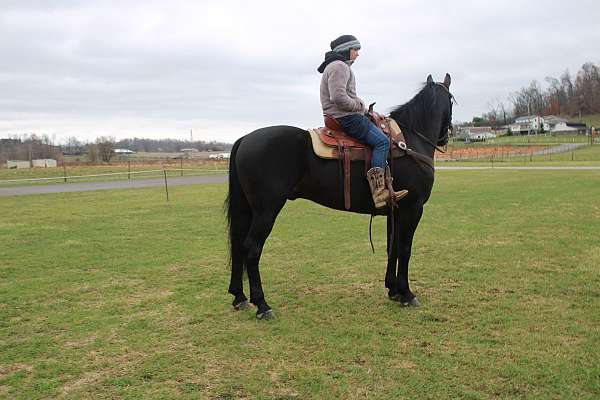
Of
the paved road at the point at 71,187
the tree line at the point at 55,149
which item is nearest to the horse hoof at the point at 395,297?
the paved road at the point at 71,187

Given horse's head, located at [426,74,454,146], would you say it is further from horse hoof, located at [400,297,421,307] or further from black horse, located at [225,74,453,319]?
horse hoof, located at [400,297,421,307]

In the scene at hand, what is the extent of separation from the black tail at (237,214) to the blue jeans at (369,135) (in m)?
1.33

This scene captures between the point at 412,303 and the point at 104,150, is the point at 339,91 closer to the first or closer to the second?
the point at 412,303

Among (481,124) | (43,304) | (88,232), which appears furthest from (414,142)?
(481,124)

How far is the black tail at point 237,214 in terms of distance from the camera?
5.69 metres

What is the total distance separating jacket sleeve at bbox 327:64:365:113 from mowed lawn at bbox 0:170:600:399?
234 cm

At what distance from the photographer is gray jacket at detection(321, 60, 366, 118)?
5250mm

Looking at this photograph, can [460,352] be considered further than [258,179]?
No

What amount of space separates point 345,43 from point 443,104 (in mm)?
1639

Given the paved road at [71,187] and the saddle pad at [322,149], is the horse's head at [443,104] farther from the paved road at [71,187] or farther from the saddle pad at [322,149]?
the paved road at [71,187]

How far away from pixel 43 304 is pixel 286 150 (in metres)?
3.53

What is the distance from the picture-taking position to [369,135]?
5410 millimetres

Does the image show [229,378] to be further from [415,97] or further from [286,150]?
[415,97]

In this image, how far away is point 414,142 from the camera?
5898 millimetres
